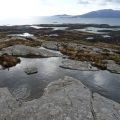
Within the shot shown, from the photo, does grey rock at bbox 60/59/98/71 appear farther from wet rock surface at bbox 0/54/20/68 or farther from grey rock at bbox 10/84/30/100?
grey rock at bbox 10/84/30/100

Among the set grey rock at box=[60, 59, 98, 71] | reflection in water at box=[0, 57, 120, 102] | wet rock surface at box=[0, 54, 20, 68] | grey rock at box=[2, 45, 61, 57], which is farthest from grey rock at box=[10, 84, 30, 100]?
grey rock at box=[2, 45, 61, 57]

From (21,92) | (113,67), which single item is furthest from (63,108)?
(113,67)

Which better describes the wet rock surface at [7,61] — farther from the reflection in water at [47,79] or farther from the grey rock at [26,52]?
the grey rock at [26,52]

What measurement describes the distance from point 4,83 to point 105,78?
52.5ft

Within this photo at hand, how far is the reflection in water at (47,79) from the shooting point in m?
30.6

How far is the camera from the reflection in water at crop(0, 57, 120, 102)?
30.6 metres

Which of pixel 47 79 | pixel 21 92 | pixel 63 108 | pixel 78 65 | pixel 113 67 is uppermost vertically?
pixel 63 108

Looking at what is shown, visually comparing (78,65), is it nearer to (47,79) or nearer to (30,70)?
(30,70)

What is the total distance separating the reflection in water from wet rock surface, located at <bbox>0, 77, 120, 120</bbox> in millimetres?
4005

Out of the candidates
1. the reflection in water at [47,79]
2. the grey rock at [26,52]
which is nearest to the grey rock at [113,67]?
the reflection in water at [47,79]

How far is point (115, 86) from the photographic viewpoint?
34125mm

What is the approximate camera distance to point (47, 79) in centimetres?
3503

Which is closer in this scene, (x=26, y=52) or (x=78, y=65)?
(x=78, y=65)

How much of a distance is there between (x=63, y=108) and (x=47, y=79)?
13724 millimetres
